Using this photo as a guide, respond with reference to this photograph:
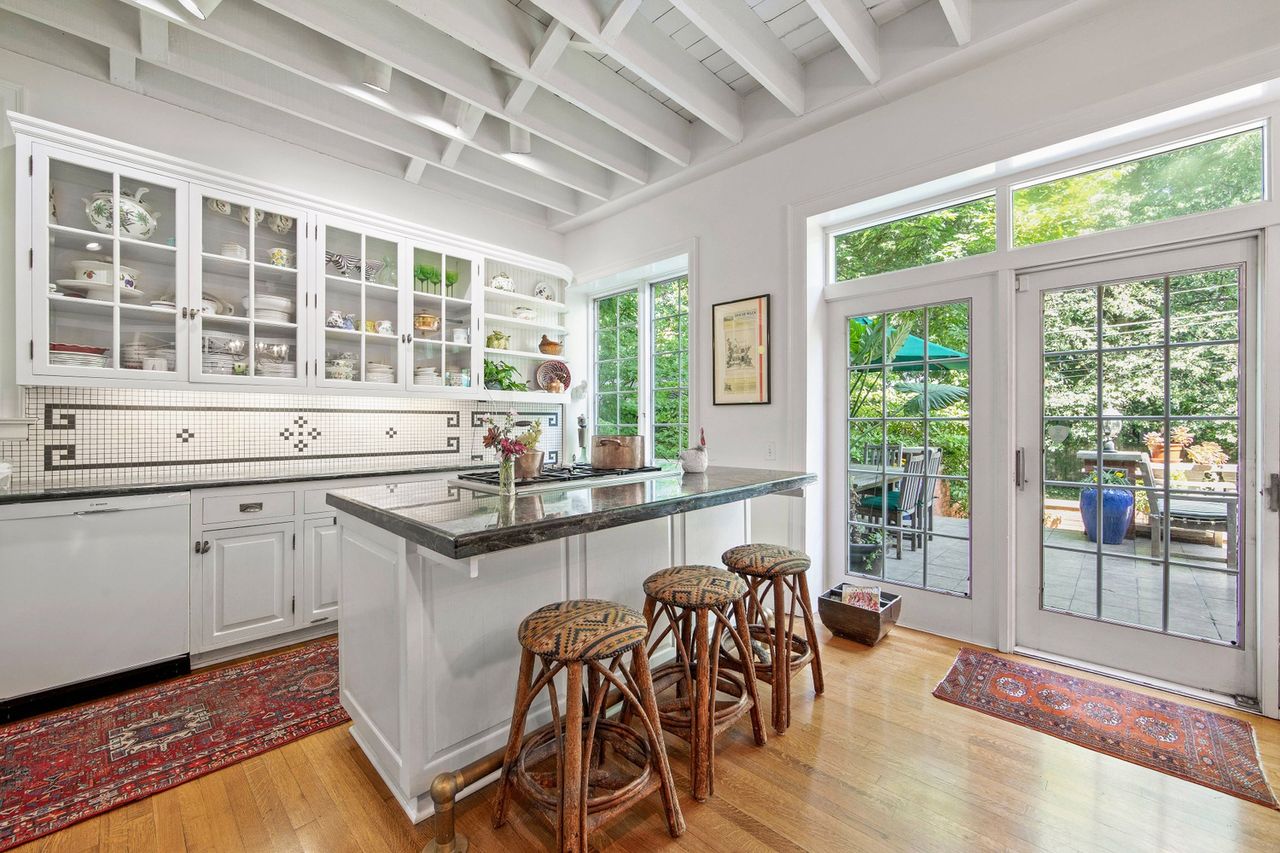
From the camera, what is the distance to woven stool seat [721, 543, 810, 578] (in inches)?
80.4

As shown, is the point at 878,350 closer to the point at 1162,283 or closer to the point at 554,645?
the point at 1162,283

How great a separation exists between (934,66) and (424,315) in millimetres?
3269

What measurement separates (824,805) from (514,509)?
131cm

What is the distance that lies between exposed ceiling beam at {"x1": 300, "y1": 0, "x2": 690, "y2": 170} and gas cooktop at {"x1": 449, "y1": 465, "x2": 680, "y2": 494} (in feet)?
6.31

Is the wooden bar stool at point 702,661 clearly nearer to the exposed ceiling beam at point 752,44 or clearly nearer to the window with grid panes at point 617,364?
the exposed ceiling beam at point 752,44

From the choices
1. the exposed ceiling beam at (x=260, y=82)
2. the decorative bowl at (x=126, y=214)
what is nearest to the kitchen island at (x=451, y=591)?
the decorative bowl at (x=126, y=214)

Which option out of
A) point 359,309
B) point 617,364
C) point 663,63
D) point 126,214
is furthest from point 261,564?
point 663,63

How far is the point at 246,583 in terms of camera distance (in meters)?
2.67

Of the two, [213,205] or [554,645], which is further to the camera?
[213,205]

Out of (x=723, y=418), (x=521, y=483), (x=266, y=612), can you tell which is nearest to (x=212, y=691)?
(x=266, y=612)

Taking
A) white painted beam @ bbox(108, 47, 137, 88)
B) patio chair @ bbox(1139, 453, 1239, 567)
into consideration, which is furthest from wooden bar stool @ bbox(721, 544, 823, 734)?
white painted beam @ bbox(108, 47, 137, 88)

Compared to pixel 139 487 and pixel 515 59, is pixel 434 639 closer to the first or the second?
pixel 139 487

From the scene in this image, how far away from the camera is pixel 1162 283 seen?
2.32m

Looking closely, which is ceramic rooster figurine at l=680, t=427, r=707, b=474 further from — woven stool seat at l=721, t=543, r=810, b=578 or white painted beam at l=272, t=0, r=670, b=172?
white painted beam at l=272, t=0, r=670, b=172
